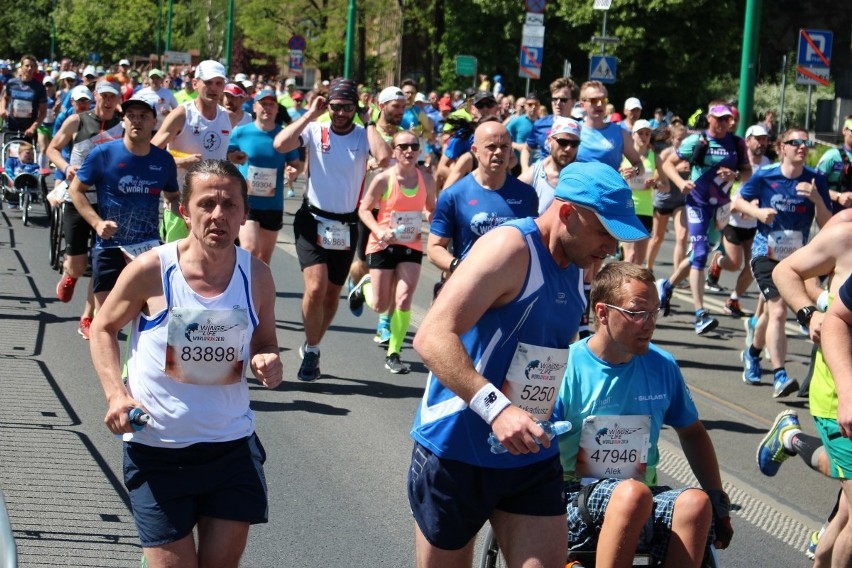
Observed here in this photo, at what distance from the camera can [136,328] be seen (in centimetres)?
447

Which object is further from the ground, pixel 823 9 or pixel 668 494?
pixel 823 9

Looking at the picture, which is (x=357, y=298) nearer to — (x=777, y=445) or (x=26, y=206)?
(x=777, y=445)

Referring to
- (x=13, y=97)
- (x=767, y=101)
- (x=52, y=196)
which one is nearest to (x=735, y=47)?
(x=767, y=101)

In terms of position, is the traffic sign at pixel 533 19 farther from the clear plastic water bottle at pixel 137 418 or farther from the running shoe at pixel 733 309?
the clear plastic water bottle at pixel 137 418

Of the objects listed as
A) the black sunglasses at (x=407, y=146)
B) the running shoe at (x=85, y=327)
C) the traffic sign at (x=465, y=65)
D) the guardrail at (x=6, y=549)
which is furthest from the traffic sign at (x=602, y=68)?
the guardrail at (x=6, y=549)

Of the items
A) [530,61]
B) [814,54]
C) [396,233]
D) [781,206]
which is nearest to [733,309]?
[781,206]

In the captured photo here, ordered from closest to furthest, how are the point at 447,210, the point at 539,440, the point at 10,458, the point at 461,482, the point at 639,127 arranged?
the point at 539,440 < the point at 461,482 < the point at 10,458 < the point at 447,210 < the point at 639,127

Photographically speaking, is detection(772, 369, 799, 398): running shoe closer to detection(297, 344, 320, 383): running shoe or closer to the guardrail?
detection(297, 344, 320, 383): running shoe

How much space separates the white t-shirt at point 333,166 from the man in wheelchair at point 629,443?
467 cm

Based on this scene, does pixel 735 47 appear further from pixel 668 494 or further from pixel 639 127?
pixel 668 494

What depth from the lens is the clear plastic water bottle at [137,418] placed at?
417 cm

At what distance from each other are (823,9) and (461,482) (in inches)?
2272

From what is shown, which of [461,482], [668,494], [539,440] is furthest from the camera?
[668,494]

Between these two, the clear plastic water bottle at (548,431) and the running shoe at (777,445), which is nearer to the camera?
the clear plastic water bottle at (548,431)
